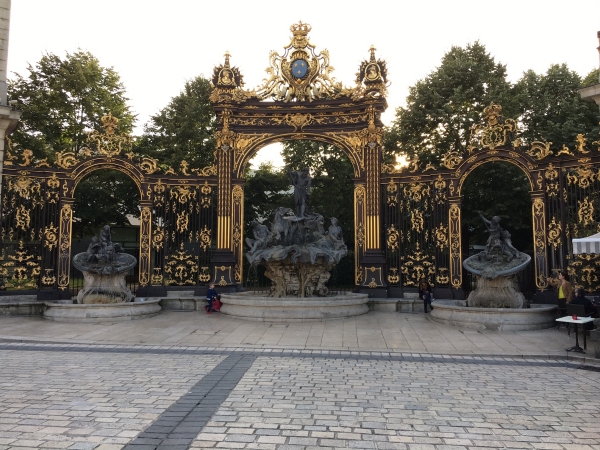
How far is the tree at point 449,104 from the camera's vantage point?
2162cm

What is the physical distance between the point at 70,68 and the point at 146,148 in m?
5.19

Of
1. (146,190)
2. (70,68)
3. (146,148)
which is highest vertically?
(70,68)

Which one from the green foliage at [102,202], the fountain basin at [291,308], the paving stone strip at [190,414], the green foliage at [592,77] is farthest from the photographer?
the green foliage at [592,77]

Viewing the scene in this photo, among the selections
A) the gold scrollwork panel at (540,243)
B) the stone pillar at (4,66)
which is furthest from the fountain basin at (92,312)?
the gold scrollwork panel at (540,243)

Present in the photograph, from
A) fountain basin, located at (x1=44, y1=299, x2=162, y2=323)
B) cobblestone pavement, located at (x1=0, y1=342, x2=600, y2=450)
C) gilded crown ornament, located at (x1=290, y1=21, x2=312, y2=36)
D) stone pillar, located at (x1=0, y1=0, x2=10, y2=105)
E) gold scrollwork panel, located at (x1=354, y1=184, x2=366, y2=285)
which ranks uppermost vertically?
gilded crown ornament, located at (x1=290, y1=21, x2=312, y2=36)

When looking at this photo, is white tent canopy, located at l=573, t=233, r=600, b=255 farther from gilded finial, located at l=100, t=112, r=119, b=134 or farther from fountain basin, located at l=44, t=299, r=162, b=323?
gilded finial, located at l=100, t=112, r=119, b=134

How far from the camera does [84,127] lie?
2336 centimetres

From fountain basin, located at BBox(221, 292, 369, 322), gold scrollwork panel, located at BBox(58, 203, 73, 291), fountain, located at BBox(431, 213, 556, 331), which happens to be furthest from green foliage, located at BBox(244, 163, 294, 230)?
fountain, located at BBox(431, 213, 556, 331)

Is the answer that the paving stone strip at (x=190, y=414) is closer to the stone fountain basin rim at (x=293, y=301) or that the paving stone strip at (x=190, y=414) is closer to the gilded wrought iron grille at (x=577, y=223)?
the stone fountain basin rim at (x=293, y=301)

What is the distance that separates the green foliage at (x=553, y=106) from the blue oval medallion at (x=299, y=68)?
10278 millimetres

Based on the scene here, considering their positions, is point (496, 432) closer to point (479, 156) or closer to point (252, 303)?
point (252, 303)

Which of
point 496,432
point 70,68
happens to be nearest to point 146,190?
point 70,68

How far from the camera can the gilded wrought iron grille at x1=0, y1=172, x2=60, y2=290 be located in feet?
45.4

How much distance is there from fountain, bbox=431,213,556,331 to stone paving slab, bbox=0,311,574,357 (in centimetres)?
39
